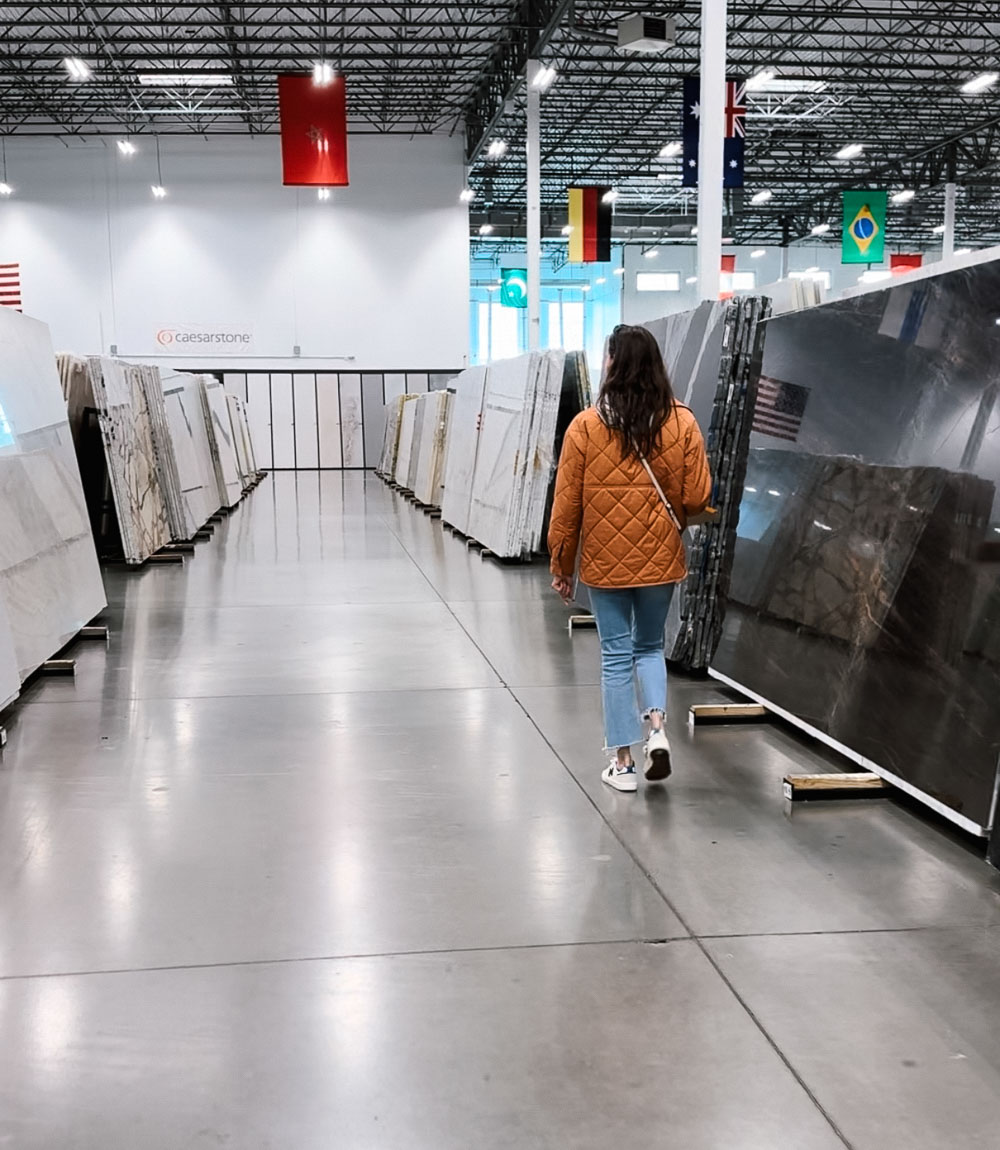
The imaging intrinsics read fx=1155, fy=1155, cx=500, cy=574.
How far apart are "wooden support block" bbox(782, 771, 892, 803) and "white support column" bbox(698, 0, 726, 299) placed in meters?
4.51

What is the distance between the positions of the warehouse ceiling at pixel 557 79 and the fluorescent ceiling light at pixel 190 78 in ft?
0.35

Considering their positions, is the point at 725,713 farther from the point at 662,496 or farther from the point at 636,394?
the point at 636,394

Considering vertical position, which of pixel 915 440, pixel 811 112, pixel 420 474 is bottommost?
pixel 420 474

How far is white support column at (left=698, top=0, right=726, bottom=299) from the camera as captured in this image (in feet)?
26.4

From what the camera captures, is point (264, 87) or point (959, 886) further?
point (264, 87)

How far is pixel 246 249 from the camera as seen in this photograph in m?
28.5

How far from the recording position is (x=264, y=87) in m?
25.5

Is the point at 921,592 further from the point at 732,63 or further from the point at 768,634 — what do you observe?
the point at 732,63

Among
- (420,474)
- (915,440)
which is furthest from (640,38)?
(915,440)

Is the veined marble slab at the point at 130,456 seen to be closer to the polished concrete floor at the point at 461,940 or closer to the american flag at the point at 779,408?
the polished concrete floor at the point at 461,940

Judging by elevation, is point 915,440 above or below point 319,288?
below

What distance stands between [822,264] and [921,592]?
43.6 metres

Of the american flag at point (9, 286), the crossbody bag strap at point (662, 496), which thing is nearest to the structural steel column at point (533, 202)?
the american flag at point (9, 286)

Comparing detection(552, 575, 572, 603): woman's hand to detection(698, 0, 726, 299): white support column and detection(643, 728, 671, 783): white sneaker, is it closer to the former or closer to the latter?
detection(643, 728, 671, 783): white sneaker
